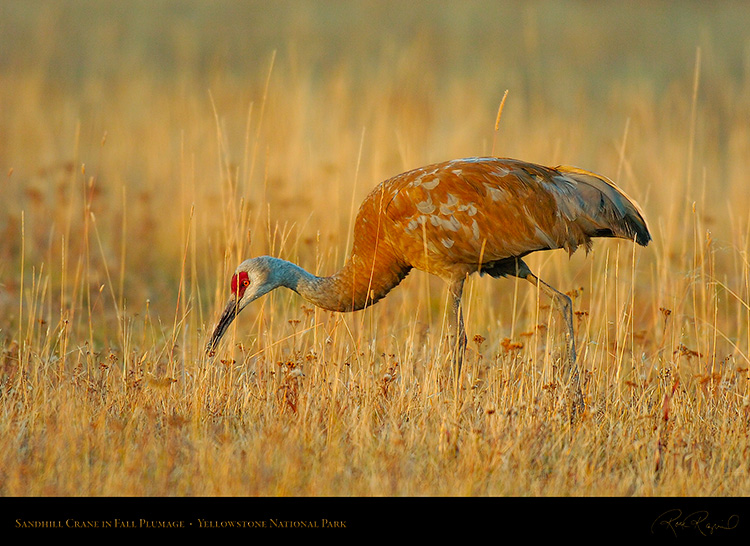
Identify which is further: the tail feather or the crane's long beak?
the crane's long beak

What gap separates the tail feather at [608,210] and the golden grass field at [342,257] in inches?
15.2

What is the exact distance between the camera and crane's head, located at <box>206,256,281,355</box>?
5.80 meters

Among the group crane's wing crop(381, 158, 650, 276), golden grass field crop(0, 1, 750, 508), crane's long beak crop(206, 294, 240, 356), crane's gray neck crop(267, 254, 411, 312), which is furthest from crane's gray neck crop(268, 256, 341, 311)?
crane's wing crop(381, 158, 650, 276)

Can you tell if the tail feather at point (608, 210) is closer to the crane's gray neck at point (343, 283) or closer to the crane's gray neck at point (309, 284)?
the crane's gray neck at point (343, 283)

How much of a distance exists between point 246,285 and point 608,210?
231 centimetres

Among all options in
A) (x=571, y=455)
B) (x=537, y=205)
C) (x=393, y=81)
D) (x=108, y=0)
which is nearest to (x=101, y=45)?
(x=108, y=0)

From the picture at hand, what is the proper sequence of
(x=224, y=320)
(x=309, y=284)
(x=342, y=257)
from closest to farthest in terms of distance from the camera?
(x=224, y=320) → (x=309, y=284) → (x=342, y=257)

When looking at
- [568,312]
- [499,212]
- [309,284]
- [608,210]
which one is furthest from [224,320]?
[608,210]

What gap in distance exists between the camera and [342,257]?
894 centimetres

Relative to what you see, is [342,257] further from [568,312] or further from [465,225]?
[465,225]

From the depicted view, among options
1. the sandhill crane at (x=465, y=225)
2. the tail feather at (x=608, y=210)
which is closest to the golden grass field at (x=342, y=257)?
the sandhill crane at (x=465, y=225)

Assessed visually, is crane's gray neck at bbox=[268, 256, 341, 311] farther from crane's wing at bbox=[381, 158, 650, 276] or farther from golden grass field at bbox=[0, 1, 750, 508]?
crane's wing at bbox=[381, 158, 650, 276]

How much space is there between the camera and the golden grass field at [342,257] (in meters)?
4.40
